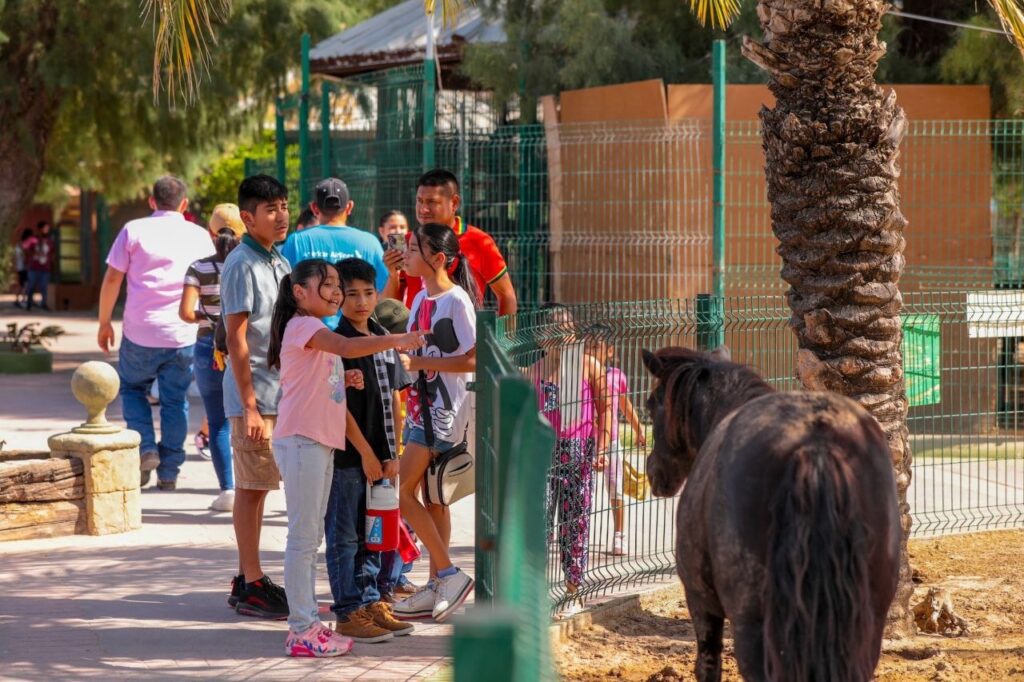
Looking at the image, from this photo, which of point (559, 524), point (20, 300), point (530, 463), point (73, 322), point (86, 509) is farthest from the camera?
point (20, 300)

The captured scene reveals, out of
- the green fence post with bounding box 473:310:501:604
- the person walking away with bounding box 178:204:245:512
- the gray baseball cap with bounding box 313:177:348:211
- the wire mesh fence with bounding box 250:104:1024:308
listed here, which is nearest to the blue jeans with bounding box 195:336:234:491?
the person walking away with bounding box 178:204:245:512

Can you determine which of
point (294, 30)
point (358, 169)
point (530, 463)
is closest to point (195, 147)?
point (294, 30)

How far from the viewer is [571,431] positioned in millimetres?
6559

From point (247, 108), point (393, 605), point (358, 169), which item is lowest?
point (393, 605)

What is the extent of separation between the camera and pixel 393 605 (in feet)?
21.8

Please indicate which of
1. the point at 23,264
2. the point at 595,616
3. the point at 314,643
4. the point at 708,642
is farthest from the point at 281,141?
the point at 23,264

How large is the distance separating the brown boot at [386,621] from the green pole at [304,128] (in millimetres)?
9739

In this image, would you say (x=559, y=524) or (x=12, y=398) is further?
(x=12, y=398)

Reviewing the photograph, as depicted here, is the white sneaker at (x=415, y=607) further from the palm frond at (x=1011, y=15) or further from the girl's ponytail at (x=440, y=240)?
the palm frond at (x=1011, y=15)

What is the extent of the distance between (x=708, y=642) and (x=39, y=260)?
27708mm

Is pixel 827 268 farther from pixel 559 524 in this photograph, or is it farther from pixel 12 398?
pixel 12 398

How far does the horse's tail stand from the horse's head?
101 cm

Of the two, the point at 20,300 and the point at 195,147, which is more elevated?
the point at 195,147

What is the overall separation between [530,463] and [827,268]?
3.86 metres
